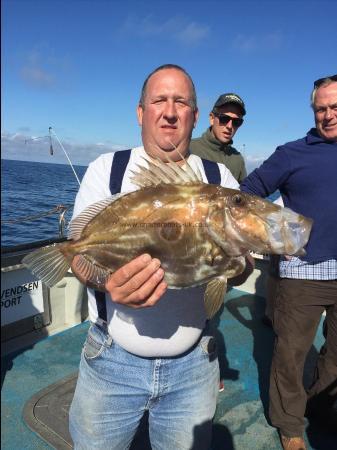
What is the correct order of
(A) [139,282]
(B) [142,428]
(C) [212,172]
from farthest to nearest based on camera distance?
1. (B) [142,428]
2. (C) [212,172]
3. (A) [139,282]

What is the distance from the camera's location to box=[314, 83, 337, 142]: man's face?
12.0 feet

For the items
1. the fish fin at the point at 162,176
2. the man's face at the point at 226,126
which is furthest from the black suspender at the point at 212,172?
the man's face at the point at 226,126

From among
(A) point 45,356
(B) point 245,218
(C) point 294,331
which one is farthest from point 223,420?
(B) point 245,218

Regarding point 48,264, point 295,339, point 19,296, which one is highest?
point 48,264

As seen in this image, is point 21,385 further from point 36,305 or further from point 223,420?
point 223,420

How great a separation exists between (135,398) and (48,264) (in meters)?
1.03

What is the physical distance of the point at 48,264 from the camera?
220 cm

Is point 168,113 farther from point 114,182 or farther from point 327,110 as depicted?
point 327,110

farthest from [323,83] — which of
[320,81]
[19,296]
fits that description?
[19,296]

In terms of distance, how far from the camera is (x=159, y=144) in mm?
2512

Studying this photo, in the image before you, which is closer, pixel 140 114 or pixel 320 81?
pixel 140 114

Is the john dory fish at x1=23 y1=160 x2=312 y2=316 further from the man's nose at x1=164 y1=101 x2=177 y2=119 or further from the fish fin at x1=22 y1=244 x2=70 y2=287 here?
the man's nose at x1=164 y1=101 x2=177 y2=119

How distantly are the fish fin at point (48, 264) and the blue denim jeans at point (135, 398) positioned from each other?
20.4 inches

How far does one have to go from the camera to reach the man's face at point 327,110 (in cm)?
366
